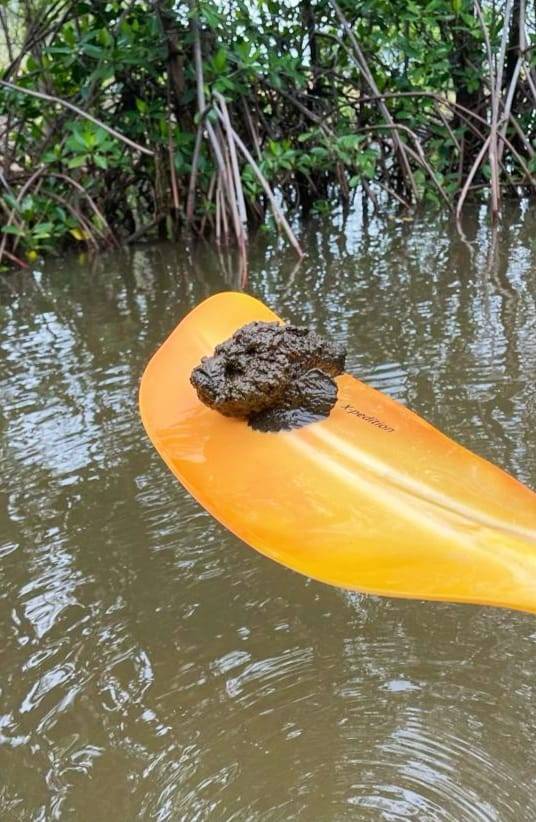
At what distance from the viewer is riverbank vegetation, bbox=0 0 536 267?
18.0ft

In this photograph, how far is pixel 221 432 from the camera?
212 cm

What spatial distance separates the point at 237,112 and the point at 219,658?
5.70 meters

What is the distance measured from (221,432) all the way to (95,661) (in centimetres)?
73

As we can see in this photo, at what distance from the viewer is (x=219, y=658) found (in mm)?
1609

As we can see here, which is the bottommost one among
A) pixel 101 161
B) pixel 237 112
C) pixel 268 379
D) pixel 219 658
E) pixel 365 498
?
pixel 219 658

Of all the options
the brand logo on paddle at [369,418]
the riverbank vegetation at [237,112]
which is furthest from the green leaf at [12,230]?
the brand logo on paddle at [369,418]

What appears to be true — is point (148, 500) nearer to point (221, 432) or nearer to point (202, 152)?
point (221, 432)

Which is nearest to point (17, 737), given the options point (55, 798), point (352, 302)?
point (55, 798)

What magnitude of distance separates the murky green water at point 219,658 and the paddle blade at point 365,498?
0.62ft

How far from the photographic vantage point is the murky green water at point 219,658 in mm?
1291

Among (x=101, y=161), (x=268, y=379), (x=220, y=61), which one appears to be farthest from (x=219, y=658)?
(x=220, y=61)

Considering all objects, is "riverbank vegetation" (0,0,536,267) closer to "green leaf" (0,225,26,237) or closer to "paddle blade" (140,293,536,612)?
"green leaf" (0,225,26,237)

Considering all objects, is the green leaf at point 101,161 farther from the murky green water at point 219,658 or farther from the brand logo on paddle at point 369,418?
the brand logo on paddle at point 369,418

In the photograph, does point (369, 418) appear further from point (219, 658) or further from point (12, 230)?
point (12, 230)
